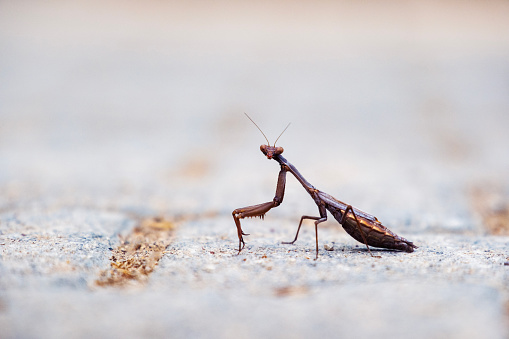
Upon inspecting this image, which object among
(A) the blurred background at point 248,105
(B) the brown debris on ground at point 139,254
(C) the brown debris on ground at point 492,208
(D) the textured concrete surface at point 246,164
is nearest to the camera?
(D) the textured concrete surface at point 246,164

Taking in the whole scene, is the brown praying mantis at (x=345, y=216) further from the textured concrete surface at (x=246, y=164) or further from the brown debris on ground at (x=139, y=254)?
the brown debris on ground at (x=139, y=254)

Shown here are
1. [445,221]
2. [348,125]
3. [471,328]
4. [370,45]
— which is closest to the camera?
[471,328]

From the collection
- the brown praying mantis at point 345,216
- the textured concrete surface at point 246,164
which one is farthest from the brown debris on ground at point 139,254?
the brown praying mantis at point 345,216

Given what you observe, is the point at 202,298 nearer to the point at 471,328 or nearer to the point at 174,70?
the point at 471,328

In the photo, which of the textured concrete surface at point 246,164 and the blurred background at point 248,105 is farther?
the blurred background at point 248,105

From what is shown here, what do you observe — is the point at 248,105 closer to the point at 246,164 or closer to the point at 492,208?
the point at 246,164

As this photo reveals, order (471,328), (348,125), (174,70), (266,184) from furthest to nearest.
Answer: (174,70) < (348,125) < (266,184) < (471,328)

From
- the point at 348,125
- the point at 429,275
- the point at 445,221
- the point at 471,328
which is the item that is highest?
the point at 348,125

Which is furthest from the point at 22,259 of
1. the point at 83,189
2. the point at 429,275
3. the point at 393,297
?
the point at 83,189
